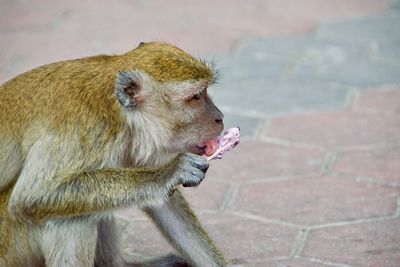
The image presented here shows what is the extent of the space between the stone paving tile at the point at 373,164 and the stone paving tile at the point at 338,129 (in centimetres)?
15

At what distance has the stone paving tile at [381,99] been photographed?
27.2 feet

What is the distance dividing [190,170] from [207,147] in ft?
1.06

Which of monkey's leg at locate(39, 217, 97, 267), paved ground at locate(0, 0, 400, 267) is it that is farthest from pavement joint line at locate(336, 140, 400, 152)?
monkey's leg at locate(39, 217, 97, 267)

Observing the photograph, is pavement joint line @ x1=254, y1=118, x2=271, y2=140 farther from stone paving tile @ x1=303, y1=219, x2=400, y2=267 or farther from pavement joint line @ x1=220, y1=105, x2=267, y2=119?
stone paving tile @ x1=303, y1=219, x2=400, y2=267

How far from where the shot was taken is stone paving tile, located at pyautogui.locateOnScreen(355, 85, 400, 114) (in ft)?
27.2

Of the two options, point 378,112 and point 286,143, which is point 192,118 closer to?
point 286,143

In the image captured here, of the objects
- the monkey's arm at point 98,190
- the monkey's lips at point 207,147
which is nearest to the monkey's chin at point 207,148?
the monkey's lips at point 207,147

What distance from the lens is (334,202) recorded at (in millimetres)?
6805

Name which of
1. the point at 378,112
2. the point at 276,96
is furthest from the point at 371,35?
the point at 378,112

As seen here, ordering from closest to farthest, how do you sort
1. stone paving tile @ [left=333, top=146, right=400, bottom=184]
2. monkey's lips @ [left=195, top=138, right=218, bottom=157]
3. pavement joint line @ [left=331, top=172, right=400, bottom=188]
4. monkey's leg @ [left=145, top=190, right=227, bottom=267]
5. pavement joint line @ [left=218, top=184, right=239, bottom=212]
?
monkey's lips @ [left=195, top=138, right=218, bottom=157] < monkey's leg @ [left=145, top=190, right=227, bottom=267] < pavement joint line @ [left=218, top=184, right=239, bottom=212] < pavement joint line @ [left=331, top=172, right=400, bottom=188] < stone paving tile @ [left=333, top=146, right=400, bottom=184]

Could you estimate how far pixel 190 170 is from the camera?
5.18 m

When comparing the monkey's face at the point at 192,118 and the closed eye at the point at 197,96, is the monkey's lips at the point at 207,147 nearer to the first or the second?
the monkey's face at the point at 192,118

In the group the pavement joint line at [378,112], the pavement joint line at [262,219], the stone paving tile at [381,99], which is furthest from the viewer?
the stone paving tile at [381,99]

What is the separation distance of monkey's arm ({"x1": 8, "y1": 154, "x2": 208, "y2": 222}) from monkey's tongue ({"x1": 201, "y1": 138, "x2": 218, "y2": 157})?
23cm
